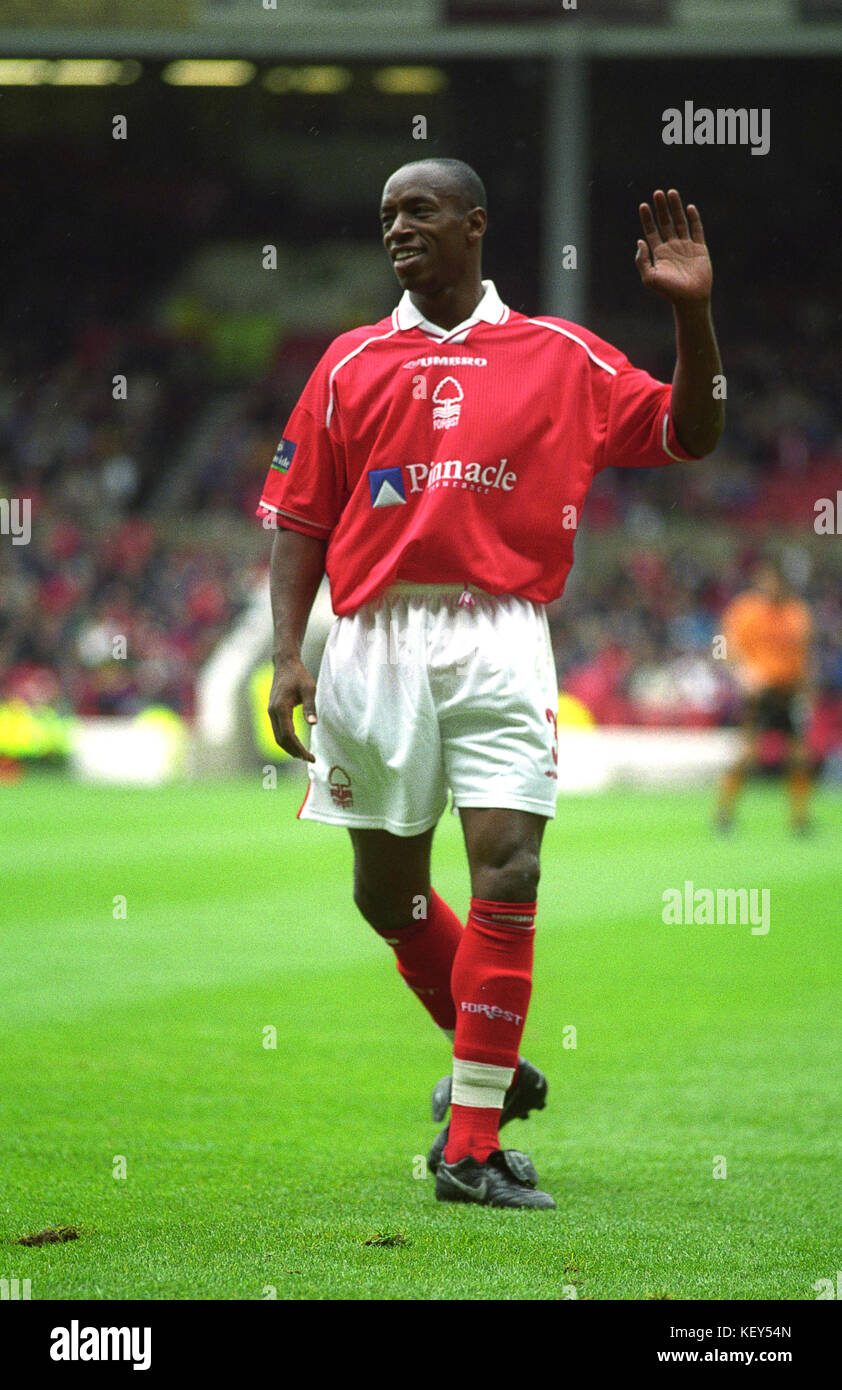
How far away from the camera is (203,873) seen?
10.6 meters

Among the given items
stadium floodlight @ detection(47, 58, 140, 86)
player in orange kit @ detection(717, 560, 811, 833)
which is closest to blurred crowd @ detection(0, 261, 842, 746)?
stadium floodlight @ detection(47, 58, 140, 86)

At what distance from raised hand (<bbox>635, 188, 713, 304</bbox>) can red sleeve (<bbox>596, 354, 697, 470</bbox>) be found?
24 cm

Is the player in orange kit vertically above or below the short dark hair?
below

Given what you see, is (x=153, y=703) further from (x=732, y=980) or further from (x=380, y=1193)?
(x=380, y=1193)

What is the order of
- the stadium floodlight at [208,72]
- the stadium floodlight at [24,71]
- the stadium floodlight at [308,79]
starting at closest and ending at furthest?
the stadium floodlight at [208,72] < the stadium floodlight at [24,71] < the stadium floodlight at [308,79]

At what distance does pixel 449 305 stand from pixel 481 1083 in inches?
70.2

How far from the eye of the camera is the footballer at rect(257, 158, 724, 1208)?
3902 mm

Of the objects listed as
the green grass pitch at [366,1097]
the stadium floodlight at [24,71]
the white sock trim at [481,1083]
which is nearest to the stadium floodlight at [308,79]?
the stadium floodlight at [24,71]

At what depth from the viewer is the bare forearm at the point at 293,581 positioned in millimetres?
4145

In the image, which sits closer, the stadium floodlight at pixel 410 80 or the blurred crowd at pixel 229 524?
the blurred crowd at pixel 229 524

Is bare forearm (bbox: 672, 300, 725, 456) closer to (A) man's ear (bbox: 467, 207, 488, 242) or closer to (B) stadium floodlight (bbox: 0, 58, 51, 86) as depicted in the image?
(A) man's ear (bbox: 467, 207, 488, 242)

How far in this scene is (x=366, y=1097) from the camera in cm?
494

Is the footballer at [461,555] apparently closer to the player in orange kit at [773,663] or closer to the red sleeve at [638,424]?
the red sleeve at [638,424]

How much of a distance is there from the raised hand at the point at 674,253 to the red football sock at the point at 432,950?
5.06 feet
